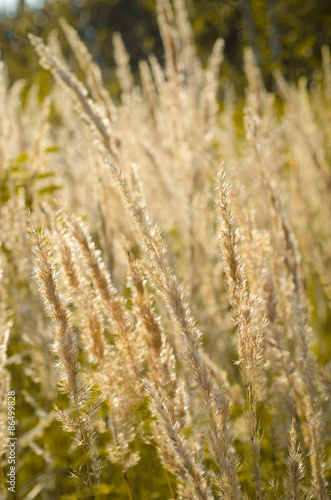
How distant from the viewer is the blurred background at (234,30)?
10.1 meters

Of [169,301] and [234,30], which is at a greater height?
[234,30]

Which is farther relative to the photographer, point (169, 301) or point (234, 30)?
point (234, 30)

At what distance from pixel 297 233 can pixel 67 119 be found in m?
1.44

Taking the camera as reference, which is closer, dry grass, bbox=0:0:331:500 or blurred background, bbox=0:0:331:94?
dry grass, bbox=0:0:331:500

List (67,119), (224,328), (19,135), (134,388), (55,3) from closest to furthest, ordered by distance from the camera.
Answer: (134,388)
(224,328)
(19,135)
(67,119)
(55,3)

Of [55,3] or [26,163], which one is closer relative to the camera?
[26,163]

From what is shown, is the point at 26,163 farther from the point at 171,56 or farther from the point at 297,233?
the point at 297,233

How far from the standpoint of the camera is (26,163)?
169 centimetres

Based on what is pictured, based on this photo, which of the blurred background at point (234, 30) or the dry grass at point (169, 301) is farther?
the blurred background at point (234, 30)

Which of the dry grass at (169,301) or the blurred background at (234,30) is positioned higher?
the blurred background at (234,30)

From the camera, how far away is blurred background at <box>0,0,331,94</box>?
10.1 metres

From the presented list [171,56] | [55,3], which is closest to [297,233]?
[171,56]

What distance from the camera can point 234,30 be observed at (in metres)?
19.0

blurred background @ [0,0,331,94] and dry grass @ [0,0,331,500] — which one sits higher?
blurred background @ [0,0,331,94]
